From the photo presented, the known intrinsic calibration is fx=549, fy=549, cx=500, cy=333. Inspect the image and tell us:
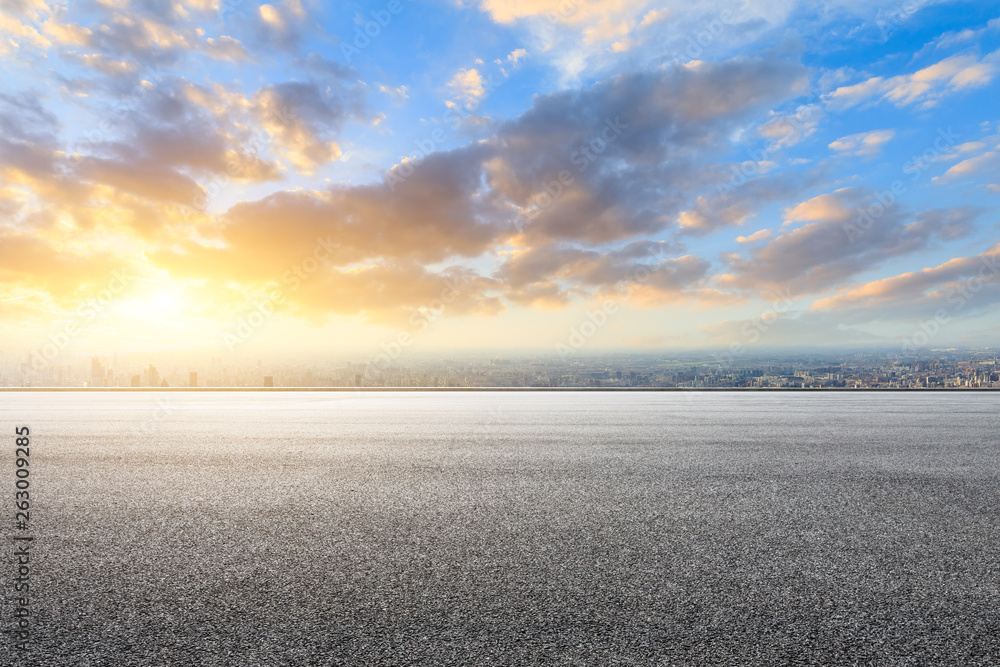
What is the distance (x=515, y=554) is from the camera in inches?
158

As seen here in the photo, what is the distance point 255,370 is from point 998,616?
31345mm

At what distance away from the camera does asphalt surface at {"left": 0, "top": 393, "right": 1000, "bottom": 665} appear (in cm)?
280

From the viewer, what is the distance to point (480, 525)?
473 centimetres

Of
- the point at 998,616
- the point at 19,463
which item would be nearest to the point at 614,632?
the point at 998,616

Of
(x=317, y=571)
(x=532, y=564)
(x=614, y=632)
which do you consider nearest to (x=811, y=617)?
(x=614, y=632)

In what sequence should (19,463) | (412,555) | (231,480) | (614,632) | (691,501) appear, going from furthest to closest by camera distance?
(19,463) → (231,480) → (691,501) → (412,555) → (614,632)

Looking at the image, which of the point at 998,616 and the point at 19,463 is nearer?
the point at 998,616

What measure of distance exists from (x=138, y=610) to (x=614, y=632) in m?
2.71

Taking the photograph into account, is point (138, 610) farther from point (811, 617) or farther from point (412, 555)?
point (811, 617)

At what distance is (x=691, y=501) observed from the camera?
18.0ft

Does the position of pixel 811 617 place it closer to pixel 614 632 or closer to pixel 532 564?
pixel 614 632

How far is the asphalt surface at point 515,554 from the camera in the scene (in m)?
2.80

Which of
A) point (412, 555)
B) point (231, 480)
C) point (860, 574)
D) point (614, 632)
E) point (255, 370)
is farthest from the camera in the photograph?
point (255, 370)

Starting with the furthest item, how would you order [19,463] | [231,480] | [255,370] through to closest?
1. [255,370]
2. [19,463]
3. [231,480]
